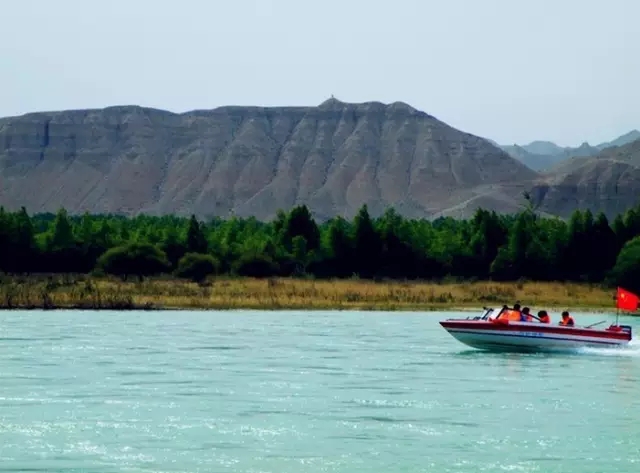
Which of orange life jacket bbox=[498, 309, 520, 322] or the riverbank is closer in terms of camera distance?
orange life jacket bbox=[498, 309, 520, 322]

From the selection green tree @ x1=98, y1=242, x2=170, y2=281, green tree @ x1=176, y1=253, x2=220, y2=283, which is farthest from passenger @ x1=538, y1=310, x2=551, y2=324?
green tree @ x1=98, y1=242, x2=170, y2=281

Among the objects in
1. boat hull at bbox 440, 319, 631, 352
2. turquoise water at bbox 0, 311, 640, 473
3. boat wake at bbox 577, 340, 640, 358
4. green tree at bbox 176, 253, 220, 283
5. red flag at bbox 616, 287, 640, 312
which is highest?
green tree at bbox 176, 253, 220, 283

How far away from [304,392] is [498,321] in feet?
47.0

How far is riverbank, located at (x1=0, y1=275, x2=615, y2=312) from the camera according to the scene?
208 ft

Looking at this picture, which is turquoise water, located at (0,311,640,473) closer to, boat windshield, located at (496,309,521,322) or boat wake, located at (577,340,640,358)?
boat wake, located at (577,340,640,358)

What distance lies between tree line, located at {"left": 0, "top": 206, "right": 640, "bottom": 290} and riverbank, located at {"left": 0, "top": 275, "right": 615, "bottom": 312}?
414 cm

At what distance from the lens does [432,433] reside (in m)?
26.7

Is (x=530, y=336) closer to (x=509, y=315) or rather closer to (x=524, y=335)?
(x=524, y=335)

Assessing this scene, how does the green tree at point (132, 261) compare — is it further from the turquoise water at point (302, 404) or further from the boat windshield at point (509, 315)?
the boat windshield at point (509, 315)

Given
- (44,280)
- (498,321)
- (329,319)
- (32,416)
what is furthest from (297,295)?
(32,416)

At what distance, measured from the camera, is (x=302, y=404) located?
3050 cm

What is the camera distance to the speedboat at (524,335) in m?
45.2

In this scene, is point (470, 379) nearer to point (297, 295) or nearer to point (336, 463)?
point (336, 463)

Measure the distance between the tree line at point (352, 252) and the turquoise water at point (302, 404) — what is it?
3672 centimetres
